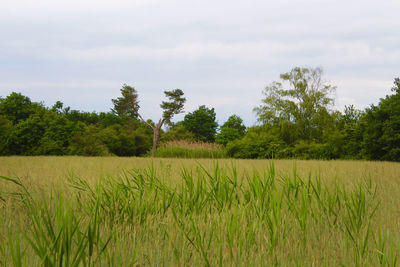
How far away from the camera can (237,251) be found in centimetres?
192

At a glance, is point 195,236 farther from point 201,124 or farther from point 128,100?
point 201,124

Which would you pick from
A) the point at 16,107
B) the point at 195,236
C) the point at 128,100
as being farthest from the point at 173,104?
the point at 195,236

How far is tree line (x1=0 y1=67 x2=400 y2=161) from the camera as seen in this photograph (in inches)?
529

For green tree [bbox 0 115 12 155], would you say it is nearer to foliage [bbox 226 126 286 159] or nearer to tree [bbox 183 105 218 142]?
foliage [bbox 226 126 286 159]

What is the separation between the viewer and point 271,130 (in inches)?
916

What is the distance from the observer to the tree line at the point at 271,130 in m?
13.4

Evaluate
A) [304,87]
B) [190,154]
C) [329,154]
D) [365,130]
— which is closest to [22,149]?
[190,154]

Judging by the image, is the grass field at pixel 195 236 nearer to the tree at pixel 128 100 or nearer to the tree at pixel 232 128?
the tree at pixel 128 100

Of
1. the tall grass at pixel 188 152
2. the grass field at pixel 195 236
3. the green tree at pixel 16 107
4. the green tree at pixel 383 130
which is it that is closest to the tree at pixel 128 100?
the green tree at pixel 16 107

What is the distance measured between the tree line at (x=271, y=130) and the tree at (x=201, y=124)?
6.36 m

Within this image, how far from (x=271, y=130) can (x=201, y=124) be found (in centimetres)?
1849

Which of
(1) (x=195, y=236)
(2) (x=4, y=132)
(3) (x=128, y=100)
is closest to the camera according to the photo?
(1) (x=195, y=236)

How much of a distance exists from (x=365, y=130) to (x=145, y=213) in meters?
13.8

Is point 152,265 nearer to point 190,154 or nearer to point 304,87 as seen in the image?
point 190,154
